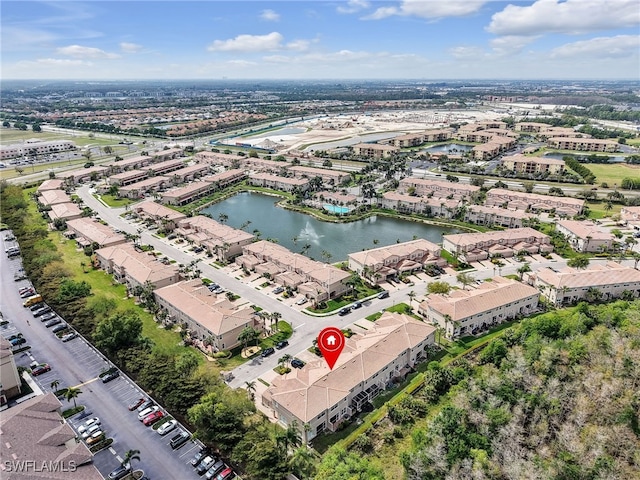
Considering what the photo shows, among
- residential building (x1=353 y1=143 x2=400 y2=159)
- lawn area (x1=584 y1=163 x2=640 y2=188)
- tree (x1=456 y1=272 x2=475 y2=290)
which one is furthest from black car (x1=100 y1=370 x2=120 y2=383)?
lawn area (x1=584 y1=163 x2=640 y2=188)

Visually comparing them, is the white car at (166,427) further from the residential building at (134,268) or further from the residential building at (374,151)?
the residential building at (374,151)

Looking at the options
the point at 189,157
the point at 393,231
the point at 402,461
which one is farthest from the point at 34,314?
the point at 189,157

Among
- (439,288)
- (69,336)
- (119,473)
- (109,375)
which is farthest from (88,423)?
(439,288)

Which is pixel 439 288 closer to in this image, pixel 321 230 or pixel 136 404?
pixel 321 230

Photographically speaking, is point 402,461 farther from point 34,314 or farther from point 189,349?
point 34,314

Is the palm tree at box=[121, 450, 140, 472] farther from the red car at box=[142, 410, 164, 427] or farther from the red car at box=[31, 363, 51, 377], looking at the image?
the red car at box=[31, 363, 51, 377]

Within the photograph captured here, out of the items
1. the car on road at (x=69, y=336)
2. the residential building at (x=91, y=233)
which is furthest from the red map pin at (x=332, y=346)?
the residential building at (x=91, y=233)
